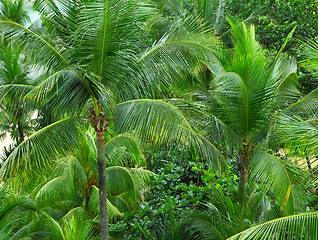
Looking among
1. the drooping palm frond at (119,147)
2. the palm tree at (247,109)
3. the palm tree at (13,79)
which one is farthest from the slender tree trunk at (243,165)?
the palm tree at (13,79)

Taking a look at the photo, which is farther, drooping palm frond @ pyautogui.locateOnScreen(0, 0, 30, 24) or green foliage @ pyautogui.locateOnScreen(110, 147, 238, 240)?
drooping palm frond @ pyautogui.locateOnScreen(0, 0, 30, 24)

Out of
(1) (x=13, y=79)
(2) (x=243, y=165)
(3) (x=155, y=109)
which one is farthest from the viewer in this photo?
(1) (x=13, y=79)

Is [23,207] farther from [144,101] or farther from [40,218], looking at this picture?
[144,101]

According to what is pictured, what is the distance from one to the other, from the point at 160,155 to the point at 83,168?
214cm

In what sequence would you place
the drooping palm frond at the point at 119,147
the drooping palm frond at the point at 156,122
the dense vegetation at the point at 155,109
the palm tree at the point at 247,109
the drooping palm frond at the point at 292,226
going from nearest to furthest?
the drooping palm frond at the point at 292,226 → the drooping palm frond at the point at 156,122 → the dense vegetation at the point at 155,109 → the palm tree at the point at 247,109 → the drooping palm frond at the point at 119,147

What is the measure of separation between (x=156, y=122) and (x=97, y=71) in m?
1.37

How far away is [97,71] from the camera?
5.80 m

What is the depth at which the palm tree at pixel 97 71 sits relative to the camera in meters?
5.39

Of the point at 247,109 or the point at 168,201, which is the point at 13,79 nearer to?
the point at 168,201

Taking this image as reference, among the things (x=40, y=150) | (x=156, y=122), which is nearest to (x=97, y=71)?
(x=156, y=122)

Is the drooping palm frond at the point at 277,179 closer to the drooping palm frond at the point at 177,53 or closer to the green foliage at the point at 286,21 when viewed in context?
the drooping palm frond at the point at 177,53

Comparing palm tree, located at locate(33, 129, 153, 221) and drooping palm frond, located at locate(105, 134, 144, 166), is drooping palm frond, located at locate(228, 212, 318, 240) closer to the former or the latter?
drooping palm frond, located at locate(105, 134, 144, 166)

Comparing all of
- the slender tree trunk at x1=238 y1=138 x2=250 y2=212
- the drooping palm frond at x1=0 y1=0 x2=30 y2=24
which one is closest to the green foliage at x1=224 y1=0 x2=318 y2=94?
the slender tree trunk at x1=238 y1=138 x2=250 y2=212

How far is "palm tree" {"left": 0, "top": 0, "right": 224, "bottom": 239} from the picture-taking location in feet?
17.7
